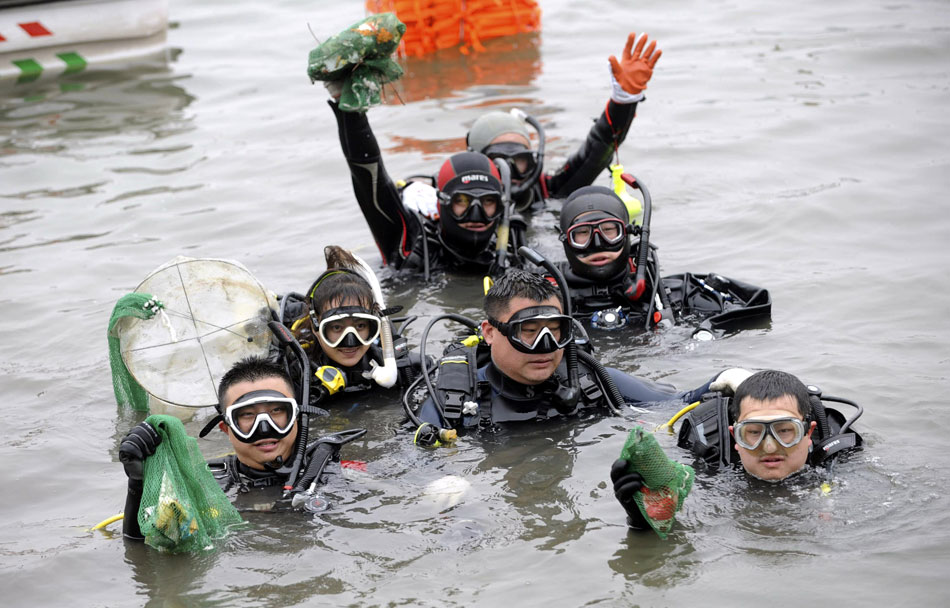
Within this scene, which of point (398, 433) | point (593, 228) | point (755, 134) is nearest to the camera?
point (398, 433)

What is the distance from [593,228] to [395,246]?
1859 millimetres

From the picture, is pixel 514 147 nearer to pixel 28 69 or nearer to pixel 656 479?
pixel 656 479

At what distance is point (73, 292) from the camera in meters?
7.78

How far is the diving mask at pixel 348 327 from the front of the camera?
536 cm

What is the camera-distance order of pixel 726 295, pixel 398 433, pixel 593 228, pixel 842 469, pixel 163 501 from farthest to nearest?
1. pixel 726 295
2. pixel 593 228
3. pixel 398 433
4. pixel 842 469
5. pixel 163 501

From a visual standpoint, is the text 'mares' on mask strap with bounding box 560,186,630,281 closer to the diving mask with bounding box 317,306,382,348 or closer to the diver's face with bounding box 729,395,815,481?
the diving mask with bounding box 317,306,382,348

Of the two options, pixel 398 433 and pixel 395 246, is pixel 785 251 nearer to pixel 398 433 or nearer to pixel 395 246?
pixel 395 246

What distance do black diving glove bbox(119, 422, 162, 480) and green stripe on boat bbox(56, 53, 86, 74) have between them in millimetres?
10213

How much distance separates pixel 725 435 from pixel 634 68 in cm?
391

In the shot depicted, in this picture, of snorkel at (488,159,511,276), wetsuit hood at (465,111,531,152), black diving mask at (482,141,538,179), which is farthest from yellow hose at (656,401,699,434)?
wetsuit hood at (465,111,531,152)

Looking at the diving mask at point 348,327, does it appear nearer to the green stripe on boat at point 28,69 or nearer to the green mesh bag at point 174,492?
the green mesh bag at point 174,492

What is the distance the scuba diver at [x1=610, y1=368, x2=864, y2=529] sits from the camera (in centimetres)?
421

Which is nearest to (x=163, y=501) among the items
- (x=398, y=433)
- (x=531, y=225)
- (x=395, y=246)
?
(x=398, y=433)

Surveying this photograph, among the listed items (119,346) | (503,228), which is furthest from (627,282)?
(119,346)
